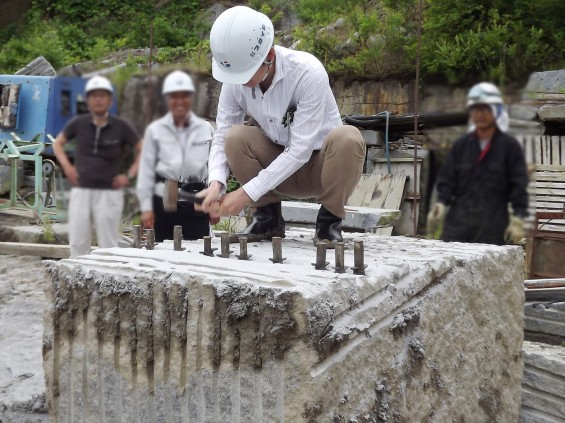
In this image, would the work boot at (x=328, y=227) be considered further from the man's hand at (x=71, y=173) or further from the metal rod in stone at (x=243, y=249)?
the man's hand at (x=71, y=173)

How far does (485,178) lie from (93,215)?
1958 mm

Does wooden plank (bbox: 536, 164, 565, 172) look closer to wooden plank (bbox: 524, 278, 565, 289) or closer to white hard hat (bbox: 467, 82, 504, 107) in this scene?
wooden plank (bbox: 524, 278, 565, 289)

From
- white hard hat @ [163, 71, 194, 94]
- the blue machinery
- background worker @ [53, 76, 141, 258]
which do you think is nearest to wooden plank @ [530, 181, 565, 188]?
white hard hat @ [163, 71, 194, 94]

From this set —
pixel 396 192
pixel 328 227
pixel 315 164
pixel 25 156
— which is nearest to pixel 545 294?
pixel 328 227

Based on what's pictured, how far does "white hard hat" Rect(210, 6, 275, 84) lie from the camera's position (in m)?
2.25

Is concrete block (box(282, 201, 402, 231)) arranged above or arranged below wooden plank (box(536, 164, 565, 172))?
below

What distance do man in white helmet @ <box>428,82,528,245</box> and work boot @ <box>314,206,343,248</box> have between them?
959 millimetres

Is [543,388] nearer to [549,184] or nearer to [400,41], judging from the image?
[549,184]

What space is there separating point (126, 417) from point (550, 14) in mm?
8203

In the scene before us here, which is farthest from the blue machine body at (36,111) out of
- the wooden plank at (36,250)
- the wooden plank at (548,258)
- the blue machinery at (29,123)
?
the wooden plank at (548,258)

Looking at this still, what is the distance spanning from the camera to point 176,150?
3.23 m

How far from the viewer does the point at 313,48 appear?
9.54m

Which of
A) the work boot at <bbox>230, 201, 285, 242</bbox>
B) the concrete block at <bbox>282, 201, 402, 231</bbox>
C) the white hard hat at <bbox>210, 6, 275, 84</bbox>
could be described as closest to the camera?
the white hard hat at <bbox>210, 6, 275, 84</bbox>

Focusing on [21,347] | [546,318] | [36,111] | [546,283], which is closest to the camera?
[21,347]
